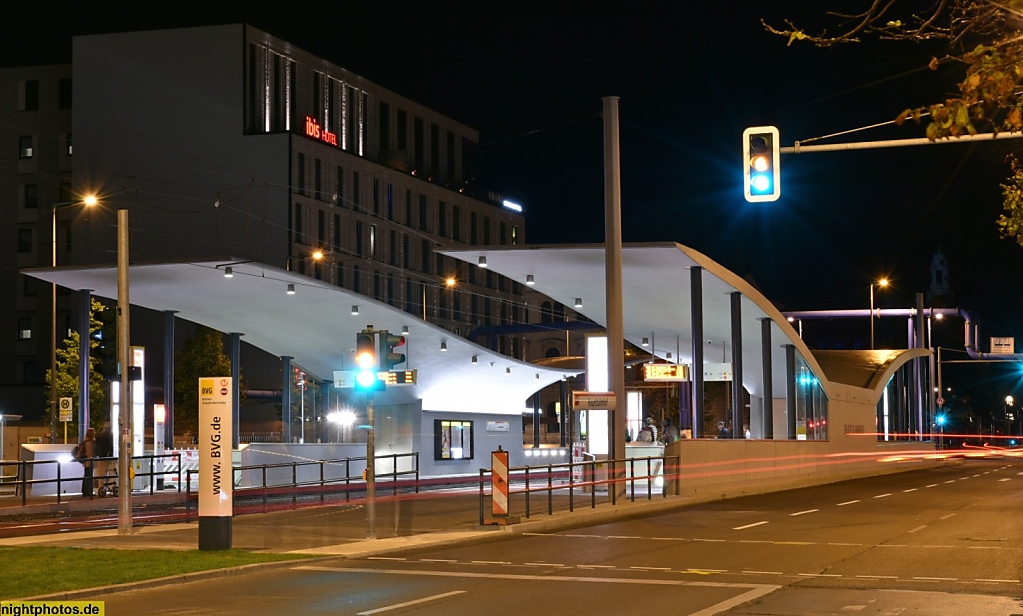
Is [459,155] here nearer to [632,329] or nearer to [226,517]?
[632,329]

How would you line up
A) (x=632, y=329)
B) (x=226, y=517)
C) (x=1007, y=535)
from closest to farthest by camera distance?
(x=226, y=517) → (x=1007, y=535) → (x=632, y=329)

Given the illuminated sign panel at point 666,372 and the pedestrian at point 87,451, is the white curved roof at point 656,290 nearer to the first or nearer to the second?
the illuminated sign panel at point 666,372

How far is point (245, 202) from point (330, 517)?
5446cm

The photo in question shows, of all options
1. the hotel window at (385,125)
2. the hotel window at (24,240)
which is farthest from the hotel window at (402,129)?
the hotel window at (24,240)

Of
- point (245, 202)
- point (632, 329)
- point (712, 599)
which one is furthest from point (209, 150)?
point (712, 599)

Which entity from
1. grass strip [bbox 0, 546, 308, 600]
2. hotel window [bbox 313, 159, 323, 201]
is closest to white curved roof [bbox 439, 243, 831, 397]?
grass strip [bbox 0, 546, 308, 600]

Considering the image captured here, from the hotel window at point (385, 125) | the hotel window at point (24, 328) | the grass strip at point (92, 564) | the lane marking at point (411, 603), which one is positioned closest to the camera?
the lane marking at point (411, 603)

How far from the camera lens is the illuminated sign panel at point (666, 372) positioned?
1458 inches

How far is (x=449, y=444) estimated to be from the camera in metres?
48.5

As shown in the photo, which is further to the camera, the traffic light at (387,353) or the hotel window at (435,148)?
the hotel window at (435,148)

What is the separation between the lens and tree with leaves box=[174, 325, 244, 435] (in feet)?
217

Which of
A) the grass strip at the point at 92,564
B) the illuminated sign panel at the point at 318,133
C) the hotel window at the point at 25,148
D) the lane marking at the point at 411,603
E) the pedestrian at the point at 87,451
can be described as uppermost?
the illuminated sign panel at the point at 318,133

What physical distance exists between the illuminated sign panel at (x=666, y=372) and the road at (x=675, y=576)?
13.1 meters

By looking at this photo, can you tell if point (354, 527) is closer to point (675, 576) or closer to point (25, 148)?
point (675, 576)
